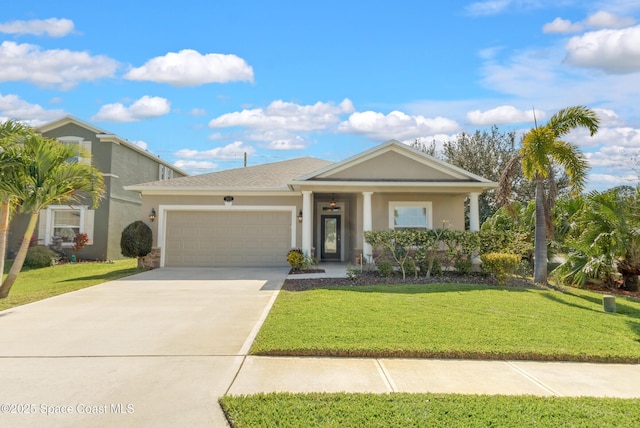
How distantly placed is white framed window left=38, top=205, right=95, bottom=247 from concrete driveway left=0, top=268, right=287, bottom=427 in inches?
399

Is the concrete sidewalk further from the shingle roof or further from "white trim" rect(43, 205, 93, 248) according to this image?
"white trim" rect(43, 205, 93, 248)

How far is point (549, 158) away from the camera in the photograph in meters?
11.9

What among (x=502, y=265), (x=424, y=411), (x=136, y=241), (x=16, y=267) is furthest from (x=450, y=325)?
(x=136, y=241)

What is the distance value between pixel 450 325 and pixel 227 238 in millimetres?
10611

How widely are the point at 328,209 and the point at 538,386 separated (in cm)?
1360

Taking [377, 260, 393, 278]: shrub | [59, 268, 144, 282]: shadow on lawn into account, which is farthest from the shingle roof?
[377, 260, 393, 278]: shrub

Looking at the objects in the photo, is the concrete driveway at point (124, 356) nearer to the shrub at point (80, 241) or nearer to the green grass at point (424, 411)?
the green grass at point (424, 411)

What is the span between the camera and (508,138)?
88.0 feet

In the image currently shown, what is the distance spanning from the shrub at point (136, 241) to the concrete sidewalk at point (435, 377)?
10.8m

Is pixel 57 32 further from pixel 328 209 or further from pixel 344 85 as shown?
pixel 328 209

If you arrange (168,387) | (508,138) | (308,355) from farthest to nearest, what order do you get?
(508,138)
(308,355)
(168,387)

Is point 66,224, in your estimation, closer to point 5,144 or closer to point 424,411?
point 5,144

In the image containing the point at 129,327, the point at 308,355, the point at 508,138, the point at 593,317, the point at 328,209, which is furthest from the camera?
the point at 508,138

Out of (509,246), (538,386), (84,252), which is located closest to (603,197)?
(509,246)
